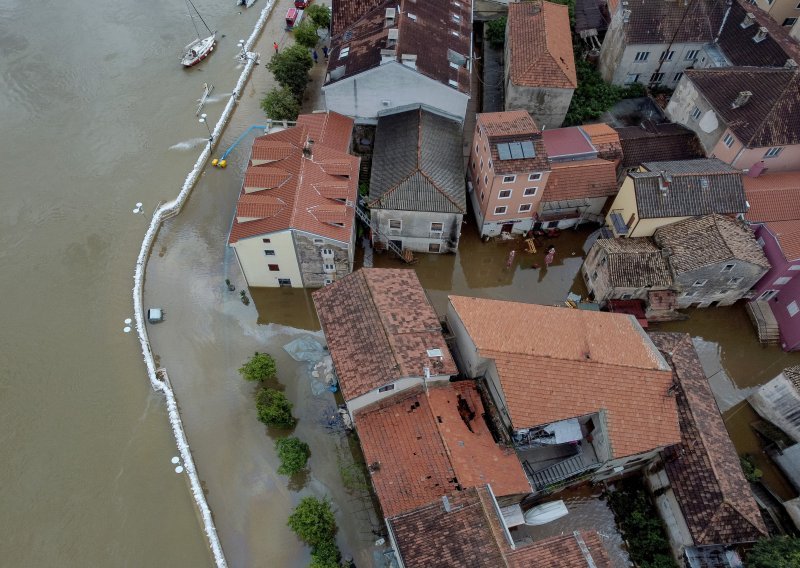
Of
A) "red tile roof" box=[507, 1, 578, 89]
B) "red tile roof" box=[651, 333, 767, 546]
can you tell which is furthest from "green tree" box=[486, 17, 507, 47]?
"red tile roof" box=[651, 333, 767, 546]

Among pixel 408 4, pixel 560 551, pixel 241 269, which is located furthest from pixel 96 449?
pixel 408 4

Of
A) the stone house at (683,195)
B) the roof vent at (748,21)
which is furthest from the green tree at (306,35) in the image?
the roof vent at (748,21)

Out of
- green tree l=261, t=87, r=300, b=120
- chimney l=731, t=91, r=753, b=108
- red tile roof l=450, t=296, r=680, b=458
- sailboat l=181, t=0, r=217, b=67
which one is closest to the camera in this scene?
red tile roof l=450, t=296, r=680, b=458

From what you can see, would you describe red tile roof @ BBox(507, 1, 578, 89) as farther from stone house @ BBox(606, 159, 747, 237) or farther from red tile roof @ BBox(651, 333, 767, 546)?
red tile roof @ BBox(651, 333, 767, 546)

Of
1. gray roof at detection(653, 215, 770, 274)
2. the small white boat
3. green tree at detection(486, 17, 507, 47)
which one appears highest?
green tree at detection(486, 17, 507, 47)

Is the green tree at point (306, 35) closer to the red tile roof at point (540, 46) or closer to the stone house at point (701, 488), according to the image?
the red tile roof at point (540, 46)

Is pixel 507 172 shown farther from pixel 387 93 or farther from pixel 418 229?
pixel 387 93
